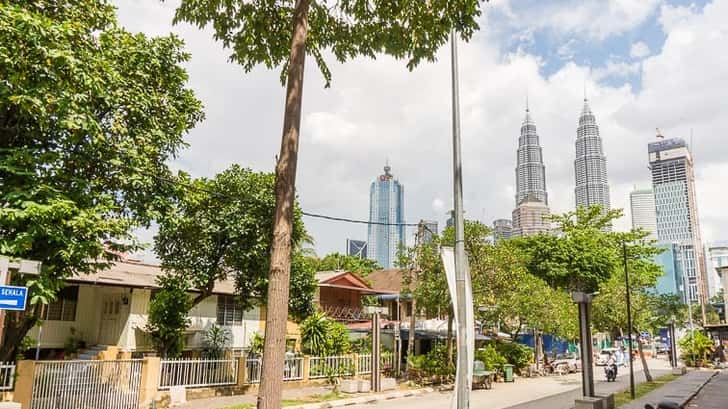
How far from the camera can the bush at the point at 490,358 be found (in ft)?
87.8

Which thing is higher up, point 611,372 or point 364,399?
point 611,372

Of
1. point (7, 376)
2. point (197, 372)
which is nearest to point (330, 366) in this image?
point (197, 372)

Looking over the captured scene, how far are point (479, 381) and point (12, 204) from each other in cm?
2006

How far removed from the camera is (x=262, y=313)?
26.5 meters

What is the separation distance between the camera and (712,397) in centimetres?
2008

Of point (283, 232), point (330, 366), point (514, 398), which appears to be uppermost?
point (283, 232)

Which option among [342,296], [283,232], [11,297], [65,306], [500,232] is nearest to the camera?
[283,232]

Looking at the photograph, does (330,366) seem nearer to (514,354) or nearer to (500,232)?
(500,232)

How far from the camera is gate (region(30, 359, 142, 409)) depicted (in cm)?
1349

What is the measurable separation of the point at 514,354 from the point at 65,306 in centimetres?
2370

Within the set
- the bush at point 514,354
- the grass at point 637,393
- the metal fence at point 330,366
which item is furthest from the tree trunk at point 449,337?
the bush at point 514,354

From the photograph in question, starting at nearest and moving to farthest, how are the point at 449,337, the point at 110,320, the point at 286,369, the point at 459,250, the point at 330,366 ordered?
the point at 459,250
the point at 286,369
the point at 110,320
the point at 330,366
the point at 449,337

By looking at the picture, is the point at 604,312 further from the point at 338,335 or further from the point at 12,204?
the point at 12,204

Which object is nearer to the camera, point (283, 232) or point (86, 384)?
point (283, 232)
